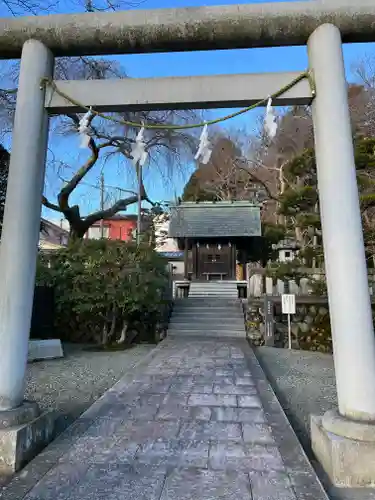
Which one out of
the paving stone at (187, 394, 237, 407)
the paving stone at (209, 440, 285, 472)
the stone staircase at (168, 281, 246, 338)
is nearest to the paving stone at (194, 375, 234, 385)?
the paving stone at (187, 394, 237, 407)

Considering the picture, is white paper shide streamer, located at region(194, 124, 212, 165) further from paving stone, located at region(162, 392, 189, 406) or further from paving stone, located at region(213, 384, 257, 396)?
paving stone, located at region(213, 384, 257, 396)

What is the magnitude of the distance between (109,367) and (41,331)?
2914 mm

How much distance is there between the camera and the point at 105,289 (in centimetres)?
927

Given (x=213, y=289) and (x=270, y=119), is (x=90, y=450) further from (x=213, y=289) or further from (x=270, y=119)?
(x=213, y=289)

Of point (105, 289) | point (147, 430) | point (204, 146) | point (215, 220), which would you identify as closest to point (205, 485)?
point (147, 430)

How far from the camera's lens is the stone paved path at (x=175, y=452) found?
2.43m

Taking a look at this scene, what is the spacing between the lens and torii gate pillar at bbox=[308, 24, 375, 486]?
260 cm

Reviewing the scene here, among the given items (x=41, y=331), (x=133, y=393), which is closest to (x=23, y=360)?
(x=133, y=393)

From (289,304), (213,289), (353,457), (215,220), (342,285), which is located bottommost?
(353,457)

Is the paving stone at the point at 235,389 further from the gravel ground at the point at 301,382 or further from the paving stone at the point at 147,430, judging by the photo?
the paving stone at the point at 147,430

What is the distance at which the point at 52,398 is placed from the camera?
203 inches

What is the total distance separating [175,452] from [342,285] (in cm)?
196

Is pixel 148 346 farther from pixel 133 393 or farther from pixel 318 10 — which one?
pixel 318 10

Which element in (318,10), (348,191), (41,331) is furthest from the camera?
(41,331)
